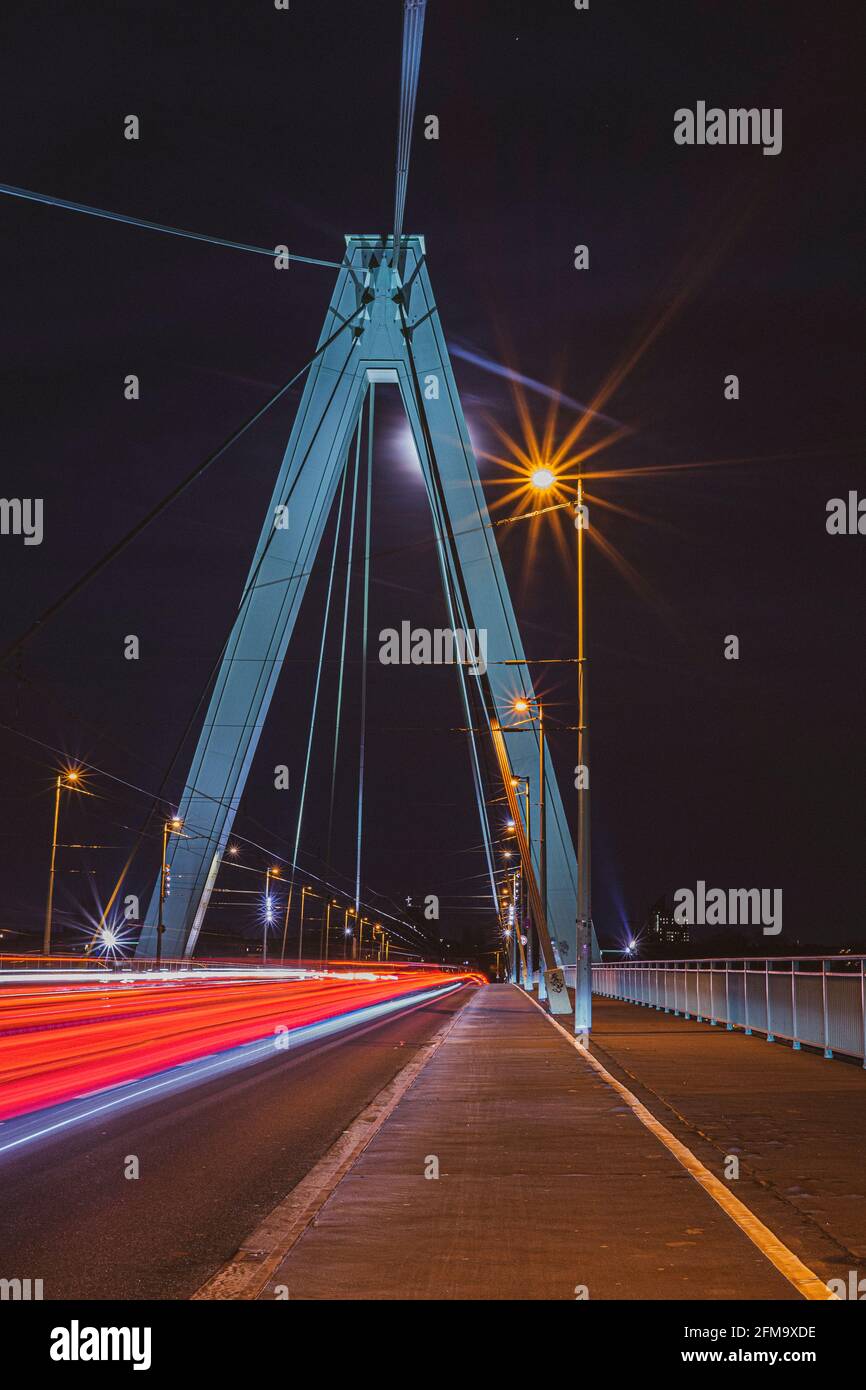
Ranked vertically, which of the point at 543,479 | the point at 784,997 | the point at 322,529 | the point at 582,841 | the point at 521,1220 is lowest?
the point at 521,1220

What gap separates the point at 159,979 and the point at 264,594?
35.8ft

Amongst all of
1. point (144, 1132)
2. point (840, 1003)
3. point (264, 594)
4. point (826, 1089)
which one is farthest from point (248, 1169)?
point (264, 594)

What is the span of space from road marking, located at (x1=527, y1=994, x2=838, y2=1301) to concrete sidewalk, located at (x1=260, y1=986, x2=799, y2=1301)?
0.06 meters

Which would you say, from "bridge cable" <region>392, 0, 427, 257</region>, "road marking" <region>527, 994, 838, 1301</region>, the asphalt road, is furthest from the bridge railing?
"bridge cable" <region>392, 0, 427, 257</region>

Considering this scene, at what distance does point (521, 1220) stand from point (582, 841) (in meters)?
17.2

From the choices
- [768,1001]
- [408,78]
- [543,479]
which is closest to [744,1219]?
[768,1001]

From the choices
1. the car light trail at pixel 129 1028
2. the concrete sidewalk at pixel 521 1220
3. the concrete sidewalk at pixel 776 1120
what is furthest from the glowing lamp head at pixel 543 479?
the concrete sidewalk at pixel 521 1220

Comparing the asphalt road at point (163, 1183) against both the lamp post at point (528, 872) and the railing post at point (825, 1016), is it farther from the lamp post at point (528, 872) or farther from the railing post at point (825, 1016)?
the lamp post at point (528, 872)

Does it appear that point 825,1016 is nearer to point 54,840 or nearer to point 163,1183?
point 163,1183

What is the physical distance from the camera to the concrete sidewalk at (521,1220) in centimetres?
604

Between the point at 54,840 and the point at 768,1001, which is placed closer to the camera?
the point at 768,1001

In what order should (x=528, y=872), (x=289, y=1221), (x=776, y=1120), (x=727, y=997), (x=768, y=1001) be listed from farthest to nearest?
(x=528, y=872), (x=727, y=997), (x=768, y=1001), (x=776, y=1120), (x=289, y=1221)

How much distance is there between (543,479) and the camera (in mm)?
23781

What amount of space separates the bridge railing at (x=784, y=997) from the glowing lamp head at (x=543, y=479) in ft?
26.4
